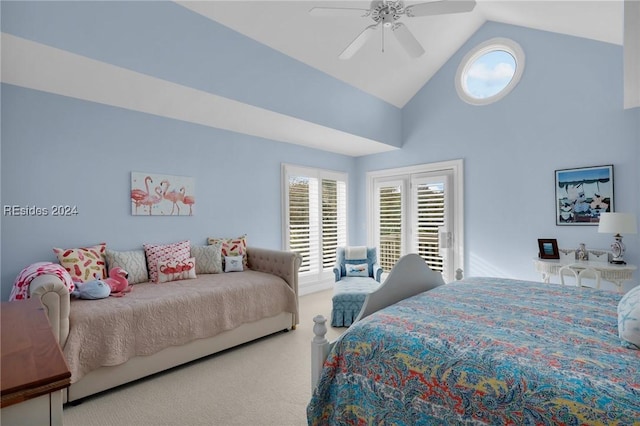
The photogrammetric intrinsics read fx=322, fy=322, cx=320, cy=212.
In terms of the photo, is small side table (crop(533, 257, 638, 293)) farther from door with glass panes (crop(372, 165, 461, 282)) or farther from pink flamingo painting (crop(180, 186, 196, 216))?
pink flamingo painting (crop(180, 186, 196, 216))

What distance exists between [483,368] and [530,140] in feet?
12.2

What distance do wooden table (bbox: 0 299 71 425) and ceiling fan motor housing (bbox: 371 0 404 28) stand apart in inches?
101

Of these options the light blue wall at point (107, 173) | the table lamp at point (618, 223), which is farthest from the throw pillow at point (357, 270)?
the table lamp at point (618, 223)

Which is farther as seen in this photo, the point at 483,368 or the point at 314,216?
the point at 314,216

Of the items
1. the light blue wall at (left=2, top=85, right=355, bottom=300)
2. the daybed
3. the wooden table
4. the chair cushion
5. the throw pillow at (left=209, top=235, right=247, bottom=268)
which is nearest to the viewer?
the wooden table

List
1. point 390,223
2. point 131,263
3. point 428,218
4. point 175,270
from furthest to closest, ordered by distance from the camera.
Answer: point 390,223, point 428,218, point 175,270, point 131,263

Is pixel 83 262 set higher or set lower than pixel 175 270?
higher

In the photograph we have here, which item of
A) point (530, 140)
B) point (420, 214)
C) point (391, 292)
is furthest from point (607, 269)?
point (391, 292)

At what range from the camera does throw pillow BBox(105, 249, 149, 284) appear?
3109mm

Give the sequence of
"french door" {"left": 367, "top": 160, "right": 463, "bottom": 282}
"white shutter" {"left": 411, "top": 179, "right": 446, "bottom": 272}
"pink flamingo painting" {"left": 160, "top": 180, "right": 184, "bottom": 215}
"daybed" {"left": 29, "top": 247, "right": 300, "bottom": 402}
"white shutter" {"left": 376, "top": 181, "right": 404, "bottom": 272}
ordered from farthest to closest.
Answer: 1. "white shutter" {"left": 376, "top": 181, "right": 404, "bottom": 272}
2. "white shutter" {"left": 411, "top": 179, "right": 446, "bottom": 272}
3. "french door" {"left": 367, "top": 160, "right": 463, "bottom": 282}
4. "pink flamingo painting" {"left": 160, "top": 180, "right": 184, "bottom": 215}
5. "daybed" {"left": 29, "top": 247, "right": 300, "bottom": 402}

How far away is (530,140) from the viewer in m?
4.00

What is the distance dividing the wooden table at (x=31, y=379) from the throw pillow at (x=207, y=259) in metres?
2.72

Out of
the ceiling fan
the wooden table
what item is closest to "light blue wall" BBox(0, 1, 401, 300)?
the ceiling fan

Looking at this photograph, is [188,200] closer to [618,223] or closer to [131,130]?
[131,130]
